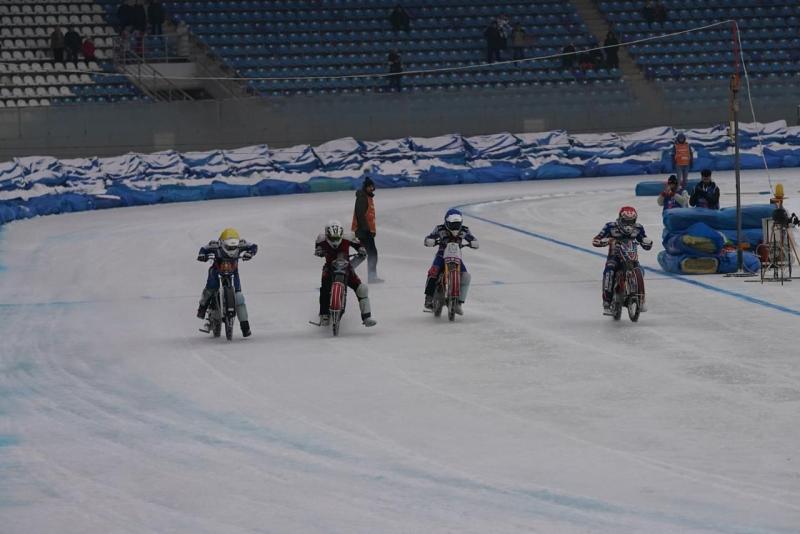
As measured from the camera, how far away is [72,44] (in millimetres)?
44750

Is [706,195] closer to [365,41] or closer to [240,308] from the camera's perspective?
[240,308]

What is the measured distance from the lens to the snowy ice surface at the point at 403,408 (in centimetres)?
850

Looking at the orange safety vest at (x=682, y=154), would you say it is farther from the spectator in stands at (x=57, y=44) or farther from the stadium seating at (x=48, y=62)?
the spectator in stands at (x=57, y=44)

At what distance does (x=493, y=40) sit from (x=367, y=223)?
2976 cm

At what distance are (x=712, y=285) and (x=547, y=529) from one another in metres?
12.4

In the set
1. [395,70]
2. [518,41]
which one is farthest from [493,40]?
[395,70]

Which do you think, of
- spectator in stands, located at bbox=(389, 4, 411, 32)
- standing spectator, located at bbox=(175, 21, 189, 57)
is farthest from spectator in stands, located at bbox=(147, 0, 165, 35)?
spectator in stands, located at bbox=(389, 4, 411, 32)

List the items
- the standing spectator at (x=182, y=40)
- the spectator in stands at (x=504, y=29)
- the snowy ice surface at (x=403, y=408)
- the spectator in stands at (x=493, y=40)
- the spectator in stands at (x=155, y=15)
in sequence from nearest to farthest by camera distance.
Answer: the snowy ice surface at (x=403, y=408) → the spectator in stands at (x=155, y=15) → the standing spectator at (x=182, y=40) → the spectator in stands at (x=493, y=40) → the spectator in stands at (x=504, y=29)

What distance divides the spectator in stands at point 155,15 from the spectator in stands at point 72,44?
2498 mm

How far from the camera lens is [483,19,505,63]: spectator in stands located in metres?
49.2

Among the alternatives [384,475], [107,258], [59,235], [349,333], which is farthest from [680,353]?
[59,235]

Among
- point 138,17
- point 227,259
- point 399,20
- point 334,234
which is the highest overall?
point 399,20

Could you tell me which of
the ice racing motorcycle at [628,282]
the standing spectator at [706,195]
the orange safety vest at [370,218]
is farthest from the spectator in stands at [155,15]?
the ice racing motorcycle at [628,282]

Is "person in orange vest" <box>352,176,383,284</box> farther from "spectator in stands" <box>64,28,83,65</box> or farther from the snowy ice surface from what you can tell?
"spectator in stands" <box>64,28,83,65</box>
